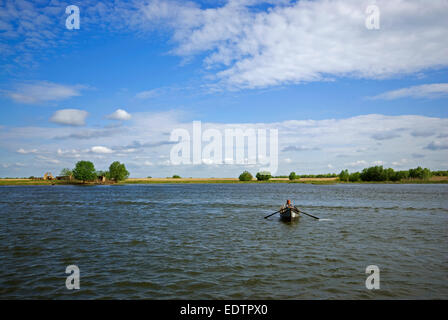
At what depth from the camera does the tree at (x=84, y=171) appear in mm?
193500

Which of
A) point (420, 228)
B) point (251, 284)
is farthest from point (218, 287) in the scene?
point (420, 228)

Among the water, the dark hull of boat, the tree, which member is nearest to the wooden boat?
the dark hull of boat

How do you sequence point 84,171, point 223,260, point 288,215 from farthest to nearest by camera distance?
point 84,171 < point 288,215 < point 223,260

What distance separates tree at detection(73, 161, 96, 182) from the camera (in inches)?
7618

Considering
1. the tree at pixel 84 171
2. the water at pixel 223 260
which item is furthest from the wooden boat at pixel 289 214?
the tree at pixel 84 171

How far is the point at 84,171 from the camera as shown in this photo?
193875mm

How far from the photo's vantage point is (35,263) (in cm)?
1731

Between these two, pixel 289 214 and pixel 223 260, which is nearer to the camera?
pixel 223 260

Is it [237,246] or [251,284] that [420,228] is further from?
[251,284]

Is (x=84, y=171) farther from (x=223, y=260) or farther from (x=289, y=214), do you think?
(x=223, y=260)

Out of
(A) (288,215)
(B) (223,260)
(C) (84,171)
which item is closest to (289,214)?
(A) (288,215)

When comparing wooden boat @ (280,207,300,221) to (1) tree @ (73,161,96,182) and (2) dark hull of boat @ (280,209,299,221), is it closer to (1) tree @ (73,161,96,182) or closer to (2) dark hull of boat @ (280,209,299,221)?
(2) dark hull of boat @ (280,209,299,221)
